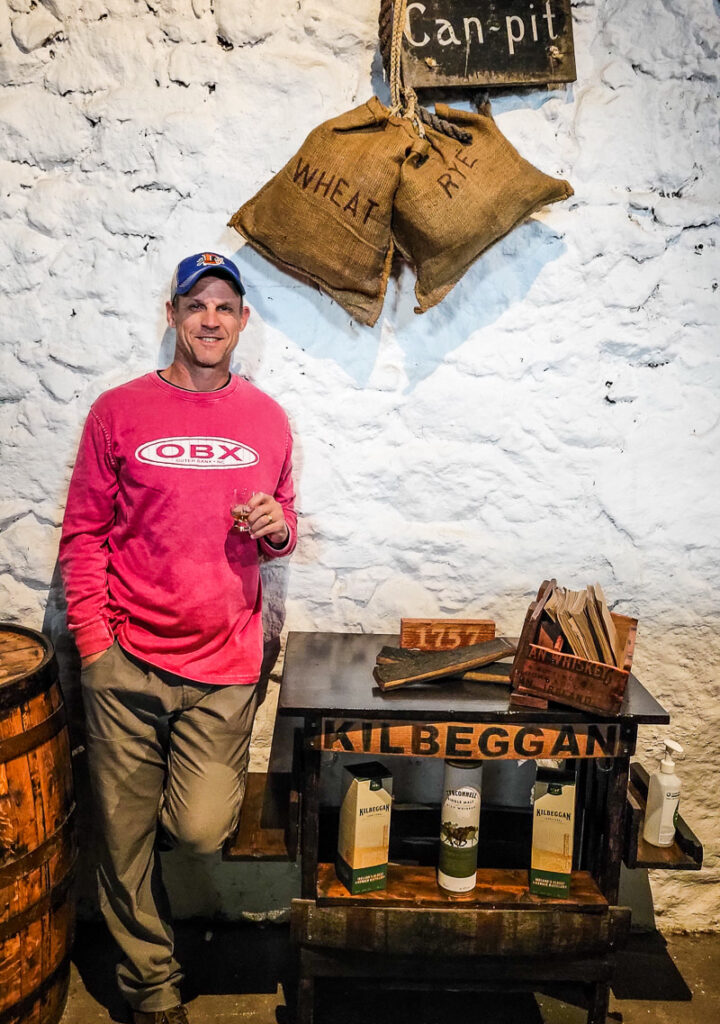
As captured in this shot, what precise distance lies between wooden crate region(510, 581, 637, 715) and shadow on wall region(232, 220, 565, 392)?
0.93 metres

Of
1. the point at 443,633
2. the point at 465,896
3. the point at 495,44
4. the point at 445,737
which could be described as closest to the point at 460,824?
the point at 465,896

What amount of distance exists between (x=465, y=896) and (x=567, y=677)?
0.68 metres

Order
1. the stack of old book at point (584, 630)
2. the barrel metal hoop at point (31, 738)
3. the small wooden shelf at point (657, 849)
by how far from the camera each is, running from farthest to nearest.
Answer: the small wooden shelf at point (657, 849) < the stack of old book at point (584, 630) < the barrel metal hoop at point (31, 738)

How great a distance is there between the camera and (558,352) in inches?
102

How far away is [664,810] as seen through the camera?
234 centimetres

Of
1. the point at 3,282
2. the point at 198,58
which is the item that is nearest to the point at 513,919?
the point at 3,282

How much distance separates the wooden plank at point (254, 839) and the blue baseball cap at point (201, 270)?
1524mm

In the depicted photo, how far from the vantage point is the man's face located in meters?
2.34

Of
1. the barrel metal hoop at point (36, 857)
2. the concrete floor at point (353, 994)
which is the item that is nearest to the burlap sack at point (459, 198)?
the barrel metal hoop at point (36, 857)

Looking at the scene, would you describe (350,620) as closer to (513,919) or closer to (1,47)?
(513,919)

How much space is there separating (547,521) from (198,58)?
1781 millimetres

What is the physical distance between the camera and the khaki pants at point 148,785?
2273 millimetres

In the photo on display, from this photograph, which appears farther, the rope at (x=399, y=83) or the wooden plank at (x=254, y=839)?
the rope at (x=399, y=83)

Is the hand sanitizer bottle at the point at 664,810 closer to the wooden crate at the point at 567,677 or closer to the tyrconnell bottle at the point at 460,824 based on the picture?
the wooden crate at the point at 567,677
